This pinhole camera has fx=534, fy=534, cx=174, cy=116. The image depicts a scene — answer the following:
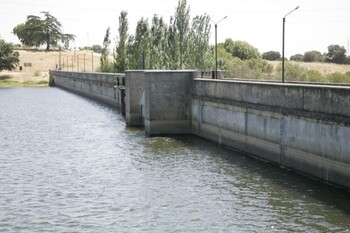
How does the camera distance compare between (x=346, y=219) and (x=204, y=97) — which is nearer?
(x=346, y=219)

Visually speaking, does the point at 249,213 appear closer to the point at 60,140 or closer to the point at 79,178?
the point at 79,178

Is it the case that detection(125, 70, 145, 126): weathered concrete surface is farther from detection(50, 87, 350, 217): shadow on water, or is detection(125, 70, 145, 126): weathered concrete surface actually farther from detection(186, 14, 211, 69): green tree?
detection(186, 14, 211, 69): green tree

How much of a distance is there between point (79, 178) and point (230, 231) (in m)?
10.2

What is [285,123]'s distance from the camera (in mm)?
26484

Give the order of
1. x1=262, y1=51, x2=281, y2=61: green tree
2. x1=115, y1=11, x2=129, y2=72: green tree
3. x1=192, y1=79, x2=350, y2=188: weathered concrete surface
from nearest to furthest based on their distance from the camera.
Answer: x1=192, y1=79, x2=350, y2=188: weathered concrete surface
x1=115, y1=11, x2=129, y2=72: green tree
x1=262, y1=51, x2=281, y2=61: green tree

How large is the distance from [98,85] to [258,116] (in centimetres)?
5325

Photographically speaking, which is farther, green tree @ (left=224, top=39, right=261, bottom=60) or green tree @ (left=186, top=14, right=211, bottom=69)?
green tree @ (left=224, top=39, right=261, bottom=60)

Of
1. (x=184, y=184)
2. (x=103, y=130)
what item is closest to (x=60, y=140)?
(x=103, y=130)

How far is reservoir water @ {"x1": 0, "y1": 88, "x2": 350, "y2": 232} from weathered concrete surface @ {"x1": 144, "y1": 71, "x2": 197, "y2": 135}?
2428mm

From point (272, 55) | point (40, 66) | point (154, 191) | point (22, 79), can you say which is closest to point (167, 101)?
point (154, 191)

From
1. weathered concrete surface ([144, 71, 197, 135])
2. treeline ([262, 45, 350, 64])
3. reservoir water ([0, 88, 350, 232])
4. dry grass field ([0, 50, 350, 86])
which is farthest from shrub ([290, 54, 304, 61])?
reservoir water ([0, 88, 350, 232])

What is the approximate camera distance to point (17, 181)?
963 inches

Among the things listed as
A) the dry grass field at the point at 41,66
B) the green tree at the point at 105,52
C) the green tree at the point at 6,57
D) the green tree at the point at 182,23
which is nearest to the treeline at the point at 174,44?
the green tree at the point at 182,23

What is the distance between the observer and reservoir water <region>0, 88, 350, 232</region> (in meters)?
18.1
